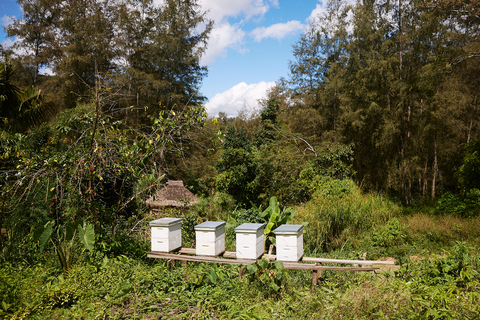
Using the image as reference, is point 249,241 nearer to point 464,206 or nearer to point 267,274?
point 267,274

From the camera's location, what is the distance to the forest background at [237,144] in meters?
4.42

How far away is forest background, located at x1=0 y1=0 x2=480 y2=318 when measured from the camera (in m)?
4.42

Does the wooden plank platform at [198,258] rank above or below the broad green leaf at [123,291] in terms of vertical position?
above

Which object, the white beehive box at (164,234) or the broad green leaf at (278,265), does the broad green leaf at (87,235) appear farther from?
the broad green leaf at (278,265)

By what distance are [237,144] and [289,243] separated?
34.5 ft

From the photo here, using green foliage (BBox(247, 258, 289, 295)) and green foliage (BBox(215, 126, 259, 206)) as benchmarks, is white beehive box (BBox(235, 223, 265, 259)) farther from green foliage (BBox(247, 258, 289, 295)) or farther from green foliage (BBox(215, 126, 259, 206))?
green foliage (BBox(215, 126, 259, 206))

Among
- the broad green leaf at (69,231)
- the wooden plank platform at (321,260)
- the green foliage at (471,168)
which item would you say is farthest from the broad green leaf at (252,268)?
the green foliage at (471,168)

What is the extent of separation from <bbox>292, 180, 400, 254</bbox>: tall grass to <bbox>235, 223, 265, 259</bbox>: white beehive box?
2729 millimetres

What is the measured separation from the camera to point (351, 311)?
2.72 meters

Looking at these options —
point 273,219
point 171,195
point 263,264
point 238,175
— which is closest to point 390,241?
point 273,219

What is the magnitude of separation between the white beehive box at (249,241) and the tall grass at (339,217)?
2729 mm

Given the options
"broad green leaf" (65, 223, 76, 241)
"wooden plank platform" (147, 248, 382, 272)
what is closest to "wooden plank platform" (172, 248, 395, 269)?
"wooden plank platform" (147, 248, 382, 272)

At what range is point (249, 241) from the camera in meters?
3.65

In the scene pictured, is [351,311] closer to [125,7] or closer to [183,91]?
[183,91]
